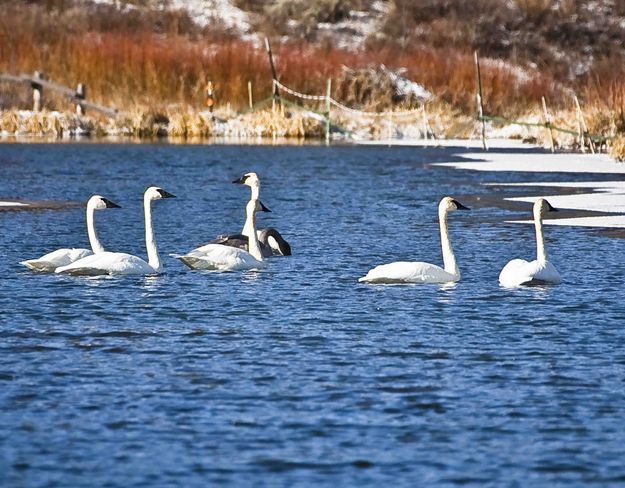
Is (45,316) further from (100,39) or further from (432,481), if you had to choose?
(100,39)

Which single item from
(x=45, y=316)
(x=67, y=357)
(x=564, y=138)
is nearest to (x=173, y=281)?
(x=45, y=316)

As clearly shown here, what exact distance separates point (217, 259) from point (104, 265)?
1.18m

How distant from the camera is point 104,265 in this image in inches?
543

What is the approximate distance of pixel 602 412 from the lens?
859cm

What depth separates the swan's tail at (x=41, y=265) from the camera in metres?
14.0

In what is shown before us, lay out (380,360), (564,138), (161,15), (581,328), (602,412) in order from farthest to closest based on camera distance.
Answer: (161,15) < (564,138) < (581,328) < (380,360) < (602,412)

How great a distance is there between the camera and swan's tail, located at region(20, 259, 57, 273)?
13992mm

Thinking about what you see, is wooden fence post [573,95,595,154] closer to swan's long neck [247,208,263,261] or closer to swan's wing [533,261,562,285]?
swan's long neck [247,208,263,261]

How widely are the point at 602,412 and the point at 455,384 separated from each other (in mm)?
1002

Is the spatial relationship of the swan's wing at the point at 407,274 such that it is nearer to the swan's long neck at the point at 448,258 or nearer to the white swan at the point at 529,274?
the swan's long neck at the point at 448,258

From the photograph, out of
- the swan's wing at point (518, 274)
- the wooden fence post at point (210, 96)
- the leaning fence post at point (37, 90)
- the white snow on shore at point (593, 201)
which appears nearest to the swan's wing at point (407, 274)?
the swan's wing at point (518, 274)

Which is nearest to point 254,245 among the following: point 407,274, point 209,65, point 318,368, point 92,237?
point 92,237

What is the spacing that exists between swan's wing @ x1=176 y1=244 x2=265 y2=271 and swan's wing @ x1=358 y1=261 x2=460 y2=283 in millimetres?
1538

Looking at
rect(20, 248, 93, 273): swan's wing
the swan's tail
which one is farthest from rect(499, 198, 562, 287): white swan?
the swan's tail
